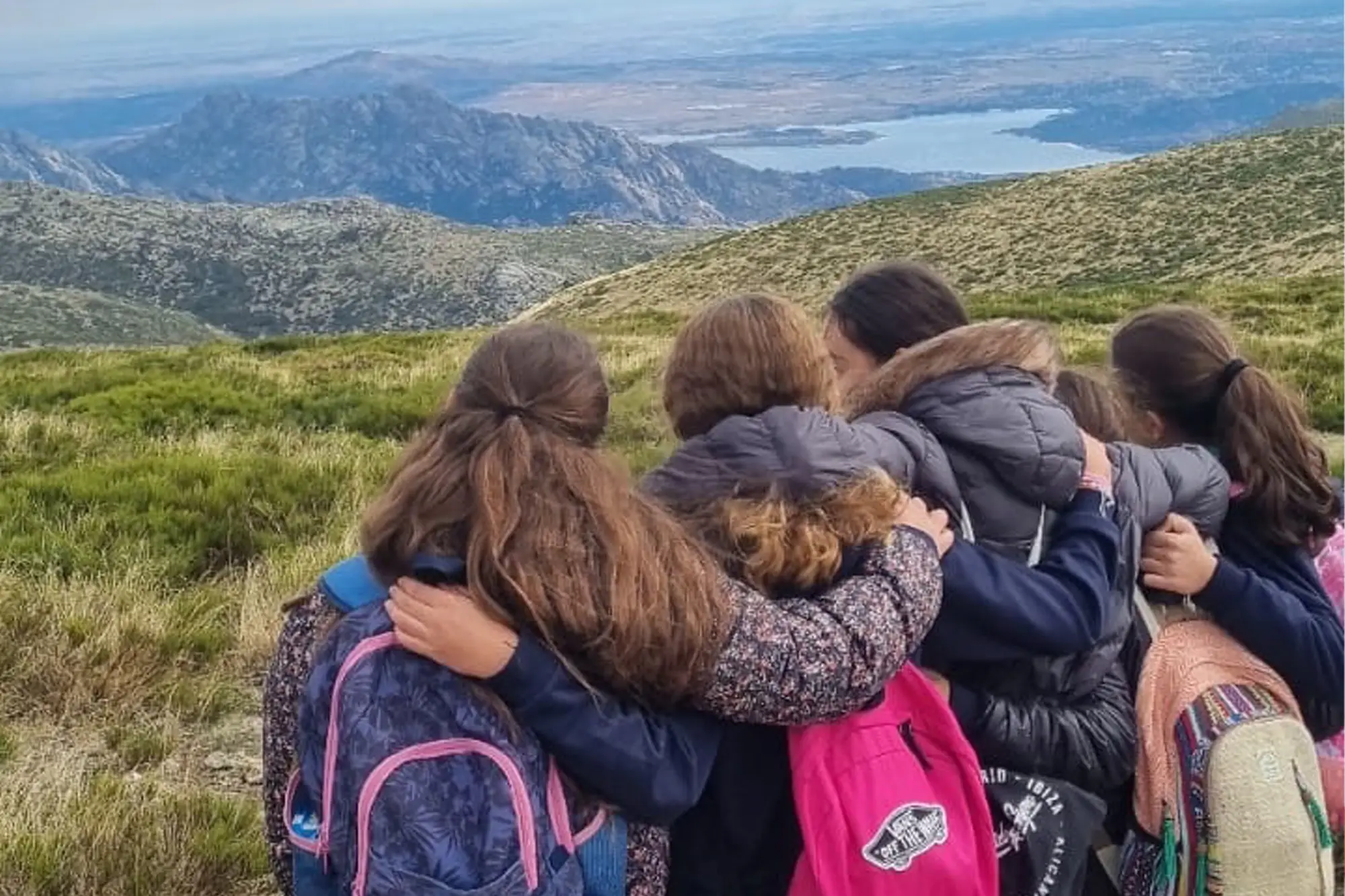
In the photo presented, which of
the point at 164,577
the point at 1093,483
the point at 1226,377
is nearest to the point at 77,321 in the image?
the point at 164,577

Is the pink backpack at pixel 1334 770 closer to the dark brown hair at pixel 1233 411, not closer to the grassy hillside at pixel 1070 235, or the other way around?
the dark brown hair at pixel 1233 411

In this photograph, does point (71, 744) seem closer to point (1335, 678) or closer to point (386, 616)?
point (386, 616)

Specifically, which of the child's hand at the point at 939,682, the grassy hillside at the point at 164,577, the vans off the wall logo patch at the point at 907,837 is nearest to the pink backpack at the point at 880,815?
the vans off the wall logo patch at the point at 907,837

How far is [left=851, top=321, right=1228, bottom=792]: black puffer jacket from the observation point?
8.82 ft

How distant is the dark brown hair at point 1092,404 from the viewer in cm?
319

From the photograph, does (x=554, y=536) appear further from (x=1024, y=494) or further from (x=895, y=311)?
(x=895, y=311)

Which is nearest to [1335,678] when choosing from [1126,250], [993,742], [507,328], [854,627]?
[993,742]

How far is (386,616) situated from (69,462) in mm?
6935

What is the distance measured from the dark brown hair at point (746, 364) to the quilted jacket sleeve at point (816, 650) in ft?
1.50

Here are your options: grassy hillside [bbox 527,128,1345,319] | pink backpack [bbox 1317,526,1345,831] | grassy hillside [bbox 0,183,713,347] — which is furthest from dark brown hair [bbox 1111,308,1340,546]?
grassy hillside [bbox 0,183,713,347]

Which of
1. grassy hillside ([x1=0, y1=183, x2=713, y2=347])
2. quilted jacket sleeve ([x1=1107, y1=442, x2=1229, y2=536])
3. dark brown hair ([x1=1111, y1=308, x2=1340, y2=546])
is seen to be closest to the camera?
quilted jacket sleeve ([x1=1107, y1=442, x2=1229, y2=536])

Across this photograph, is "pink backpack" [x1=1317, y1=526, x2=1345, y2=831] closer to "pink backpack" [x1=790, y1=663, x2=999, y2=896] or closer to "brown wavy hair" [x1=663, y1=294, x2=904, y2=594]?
"pink backpack" [x1=790, y1=663, x2=999, y2=896]

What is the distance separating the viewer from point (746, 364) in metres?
2.62

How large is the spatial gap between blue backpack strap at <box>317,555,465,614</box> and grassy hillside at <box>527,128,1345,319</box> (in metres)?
33.9
